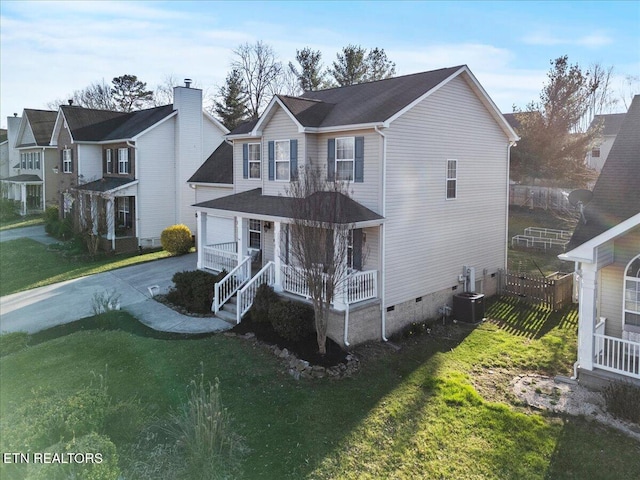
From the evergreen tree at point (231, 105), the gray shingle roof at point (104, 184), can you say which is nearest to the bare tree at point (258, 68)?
the evergreen tree at point (231, 105)

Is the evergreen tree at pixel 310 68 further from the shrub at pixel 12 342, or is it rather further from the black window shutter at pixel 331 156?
the shrub at pixel 12 342

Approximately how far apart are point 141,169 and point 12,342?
15871 mm

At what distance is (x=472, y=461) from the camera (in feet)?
28.4

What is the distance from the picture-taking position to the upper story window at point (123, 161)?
2957 cm

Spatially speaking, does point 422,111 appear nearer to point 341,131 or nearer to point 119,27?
point 341,131

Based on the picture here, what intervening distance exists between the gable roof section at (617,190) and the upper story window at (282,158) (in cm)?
914

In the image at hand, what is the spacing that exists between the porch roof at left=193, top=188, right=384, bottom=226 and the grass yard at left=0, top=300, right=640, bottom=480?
3.62 metres

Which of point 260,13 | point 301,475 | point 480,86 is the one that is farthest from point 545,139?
point 301,475

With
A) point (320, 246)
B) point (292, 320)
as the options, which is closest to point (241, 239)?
point (292, 320)

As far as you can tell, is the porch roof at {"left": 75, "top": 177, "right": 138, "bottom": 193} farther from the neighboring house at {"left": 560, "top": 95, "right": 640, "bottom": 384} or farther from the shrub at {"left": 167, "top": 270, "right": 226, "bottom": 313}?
the neighboring house at {"left": 560, "top": 95, "right": 640, "bottom": 384}

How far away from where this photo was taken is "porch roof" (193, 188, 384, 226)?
1323 centimetres

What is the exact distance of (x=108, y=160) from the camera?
3161 cm

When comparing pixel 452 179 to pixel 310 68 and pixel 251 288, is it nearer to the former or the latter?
pixel 251 288

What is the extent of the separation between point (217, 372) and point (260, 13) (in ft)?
25.8
